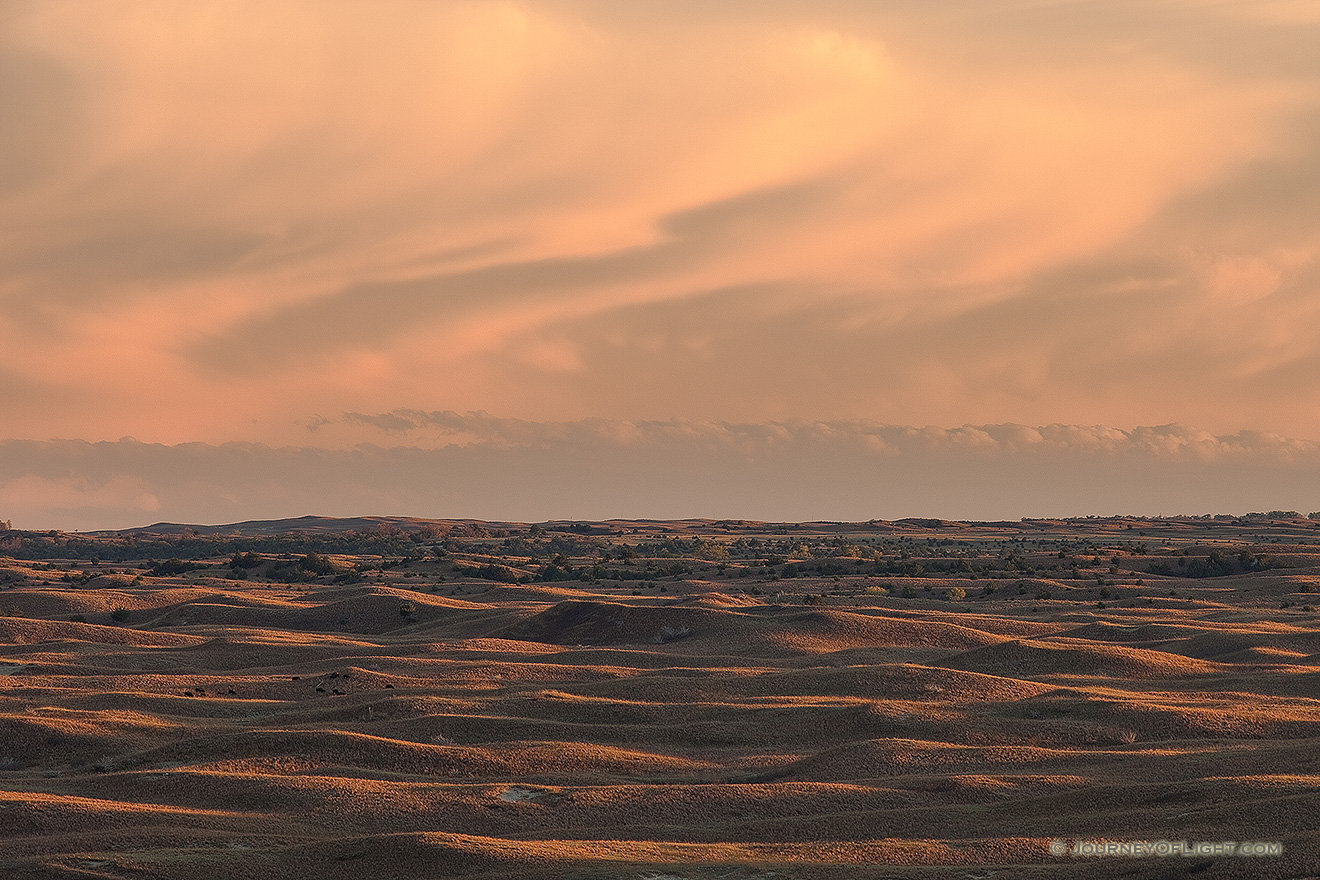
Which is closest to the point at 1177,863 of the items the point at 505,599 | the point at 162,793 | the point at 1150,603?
the point at 162,793

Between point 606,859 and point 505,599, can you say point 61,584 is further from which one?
point 606,859

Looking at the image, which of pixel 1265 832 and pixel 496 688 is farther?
pixel 496 688

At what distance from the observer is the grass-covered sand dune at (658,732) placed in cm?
2672

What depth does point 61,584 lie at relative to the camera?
104812mm

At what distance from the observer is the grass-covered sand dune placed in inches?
1052

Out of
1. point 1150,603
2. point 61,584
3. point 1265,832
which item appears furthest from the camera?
point 61,584

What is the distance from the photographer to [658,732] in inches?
1708

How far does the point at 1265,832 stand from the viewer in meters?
24.6

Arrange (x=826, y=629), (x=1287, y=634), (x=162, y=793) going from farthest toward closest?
(x=826, y=629) → (x=1287, y=634) → (x=162, y=793)

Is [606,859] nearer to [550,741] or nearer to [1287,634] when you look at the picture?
[550,741]

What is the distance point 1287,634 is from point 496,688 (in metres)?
38.2

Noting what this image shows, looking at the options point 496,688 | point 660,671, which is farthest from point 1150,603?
point 496,688

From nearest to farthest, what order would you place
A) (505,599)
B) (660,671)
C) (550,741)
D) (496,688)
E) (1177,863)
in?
(1177,863) → (550,741) → (496,688) → (660,671) → (505,599)

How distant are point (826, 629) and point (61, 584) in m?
66.7
